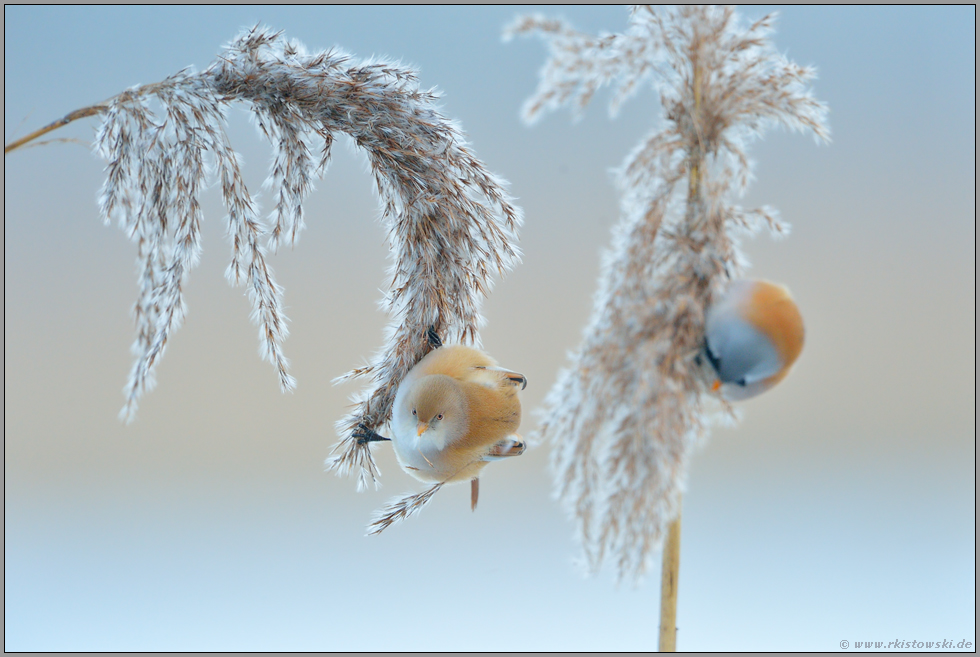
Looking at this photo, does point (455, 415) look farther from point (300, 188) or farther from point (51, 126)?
point (51, 126)

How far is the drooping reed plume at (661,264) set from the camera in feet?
3.10

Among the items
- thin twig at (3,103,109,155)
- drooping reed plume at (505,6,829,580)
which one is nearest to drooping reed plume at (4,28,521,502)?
thin twig at (3,103,109,155)

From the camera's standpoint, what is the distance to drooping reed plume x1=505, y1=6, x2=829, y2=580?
3.10 feet

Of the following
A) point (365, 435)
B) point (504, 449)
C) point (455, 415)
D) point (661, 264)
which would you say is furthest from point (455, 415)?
point (661, 264)

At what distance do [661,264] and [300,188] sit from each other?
2.06 ft

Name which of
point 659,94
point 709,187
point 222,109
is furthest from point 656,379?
point 222,109

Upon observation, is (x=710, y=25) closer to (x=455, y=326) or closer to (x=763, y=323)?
(x=763, y=323)

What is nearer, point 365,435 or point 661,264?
point 661,264

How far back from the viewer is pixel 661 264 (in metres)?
1.00

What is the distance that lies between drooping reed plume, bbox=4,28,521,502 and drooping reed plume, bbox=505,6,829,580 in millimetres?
224

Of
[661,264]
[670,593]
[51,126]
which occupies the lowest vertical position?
[670,593]

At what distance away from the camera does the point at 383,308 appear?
112 cm

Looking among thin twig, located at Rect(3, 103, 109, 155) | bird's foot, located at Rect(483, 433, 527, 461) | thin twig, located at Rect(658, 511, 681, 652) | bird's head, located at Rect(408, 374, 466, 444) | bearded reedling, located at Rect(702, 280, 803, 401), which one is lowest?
thin twig, located at Rect(658, 511, 681, 652)

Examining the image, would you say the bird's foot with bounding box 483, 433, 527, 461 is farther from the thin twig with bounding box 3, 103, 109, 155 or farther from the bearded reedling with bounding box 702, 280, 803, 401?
the thin twig with bounding box 3, 103, 109, 155
